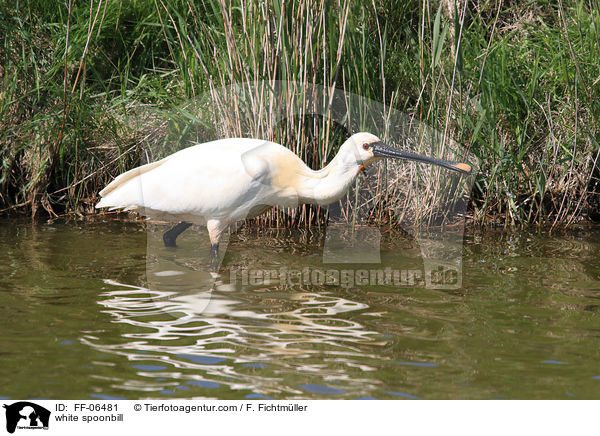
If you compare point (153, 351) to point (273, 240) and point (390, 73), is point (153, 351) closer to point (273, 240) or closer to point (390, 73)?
point (273, 240)

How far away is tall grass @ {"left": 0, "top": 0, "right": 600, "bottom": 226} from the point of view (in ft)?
20.1

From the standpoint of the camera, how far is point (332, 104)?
6285 mm

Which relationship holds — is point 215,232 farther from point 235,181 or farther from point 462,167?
point 462,167

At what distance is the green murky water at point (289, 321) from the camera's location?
138 inches

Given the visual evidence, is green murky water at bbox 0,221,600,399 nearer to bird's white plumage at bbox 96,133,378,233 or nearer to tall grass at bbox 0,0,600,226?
bird's white plumage at bbox 96,133,378,233

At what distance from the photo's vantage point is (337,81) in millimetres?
6312

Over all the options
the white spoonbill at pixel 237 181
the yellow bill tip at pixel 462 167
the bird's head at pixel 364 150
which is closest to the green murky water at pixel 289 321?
the white spoonbill at pixel 237 181

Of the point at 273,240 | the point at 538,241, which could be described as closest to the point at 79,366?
the point at 273,240

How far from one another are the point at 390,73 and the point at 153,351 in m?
3.85

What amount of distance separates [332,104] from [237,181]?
1.25 m
